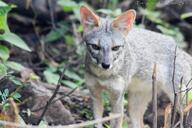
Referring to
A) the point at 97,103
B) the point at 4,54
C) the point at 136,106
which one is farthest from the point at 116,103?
the point at 4,54

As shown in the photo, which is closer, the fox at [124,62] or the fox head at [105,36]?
the fox head at [105,36]

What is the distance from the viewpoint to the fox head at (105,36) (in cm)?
724

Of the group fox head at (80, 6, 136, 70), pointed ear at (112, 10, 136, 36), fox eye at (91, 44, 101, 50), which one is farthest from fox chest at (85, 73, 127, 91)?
pointed ear at (112, 10, 136, 36)

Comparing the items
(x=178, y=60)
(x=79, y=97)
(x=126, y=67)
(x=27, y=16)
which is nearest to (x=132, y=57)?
(x=126, y=67)

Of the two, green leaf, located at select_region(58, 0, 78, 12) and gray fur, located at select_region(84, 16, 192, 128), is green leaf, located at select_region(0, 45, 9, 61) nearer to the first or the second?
gray fur, located at select_region(84, 16, 192, 128)

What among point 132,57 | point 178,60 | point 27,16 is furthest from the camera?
point 27,16

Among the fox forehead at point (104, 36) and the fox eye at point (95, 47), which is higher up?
the fox forehead at point (104, 36)

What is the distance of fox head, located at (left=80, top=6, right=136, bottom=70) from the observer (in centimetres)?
724

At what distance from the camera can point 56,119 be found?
814 centimetres

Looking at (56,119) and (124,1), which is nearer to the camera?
(56,119)

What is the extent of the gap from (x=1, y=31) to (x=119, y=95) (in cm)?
181

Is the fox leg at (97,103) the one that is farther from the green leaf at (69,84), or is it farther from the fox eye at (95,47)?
the green leaf at (69,84)

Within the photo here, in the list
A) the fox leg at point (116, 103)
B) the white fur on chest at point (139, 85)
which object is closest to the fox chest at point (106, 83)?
the fox leg at point (116, 103)

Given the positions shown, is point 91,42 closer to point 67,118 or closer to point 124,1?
point 67,118
